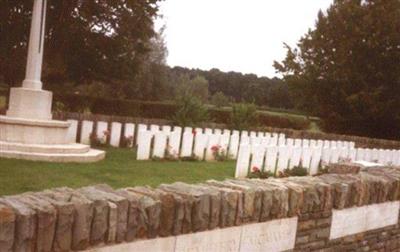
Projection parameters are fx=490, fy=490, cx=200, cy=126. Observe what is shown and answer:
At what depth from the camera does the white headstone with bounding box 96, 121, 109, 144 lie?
46.1ft

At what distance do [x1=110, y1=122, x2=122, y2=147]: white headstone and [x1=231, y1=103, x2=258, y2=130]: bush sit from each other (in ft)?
18.9

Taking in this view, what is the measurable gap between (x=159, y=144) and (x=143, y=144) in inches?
18.1

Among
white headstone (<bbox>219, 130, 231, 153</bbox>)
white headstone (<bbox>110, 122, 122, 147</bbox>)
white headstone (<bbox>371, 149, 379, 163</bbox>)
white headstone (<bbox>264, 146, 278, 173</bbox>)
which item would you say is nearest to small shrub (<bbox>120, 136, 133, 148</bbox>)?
white headstone (<bbox>110, 122, 122, 147</bbox>)

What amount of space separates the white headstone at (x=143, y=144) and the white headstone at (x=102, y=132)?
8.15ft

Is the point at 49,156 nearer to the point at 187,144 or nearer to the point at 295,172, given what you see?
the point at 187,144

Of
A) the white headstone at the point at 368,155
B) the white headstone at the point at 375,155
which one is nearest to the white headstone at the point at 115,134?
the white headstone at the point at 368,155

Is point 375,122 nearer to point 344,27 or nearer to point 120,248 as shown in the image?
point 344,27

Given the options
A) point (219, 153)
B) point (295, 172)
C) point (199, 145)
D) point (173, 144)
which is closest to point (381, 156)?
point (295, 172)

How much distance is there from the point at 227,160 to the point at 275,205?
32.7 ft

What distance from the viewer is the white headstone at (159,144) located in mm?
12109

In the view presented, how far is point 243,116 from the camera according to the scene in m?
18.8

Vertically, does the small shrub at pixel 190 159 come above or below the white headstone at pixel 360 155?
below

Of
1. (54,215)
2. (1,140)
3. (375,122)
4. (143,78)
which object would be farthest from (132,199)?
(143,78)

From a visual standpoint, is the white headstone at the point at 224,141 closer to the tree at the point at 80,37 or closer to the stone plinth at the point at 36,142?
the stone plinth at the point at 36,142
